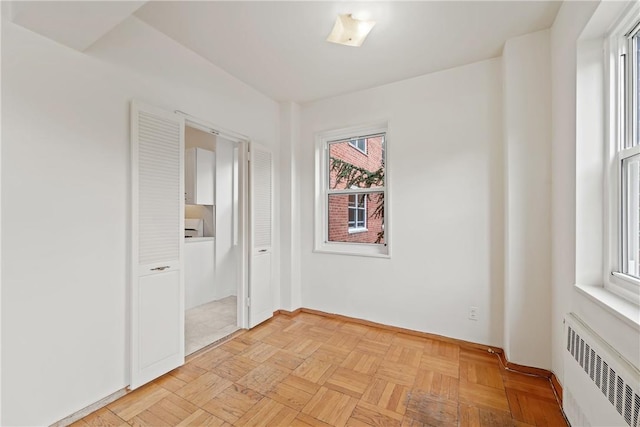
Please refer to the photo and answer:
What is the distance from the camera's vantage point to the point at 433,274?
2676 millimetres

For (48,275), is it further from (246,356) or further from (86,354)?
(246,356)

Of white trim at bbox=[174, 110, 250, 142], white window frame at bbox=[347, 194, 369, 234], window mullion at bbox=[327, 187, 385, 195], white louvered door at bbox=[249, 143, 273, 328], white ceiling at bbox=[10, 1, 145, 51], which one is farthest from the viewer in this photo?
white window frame at bbox=[347, 194, 369, 234]

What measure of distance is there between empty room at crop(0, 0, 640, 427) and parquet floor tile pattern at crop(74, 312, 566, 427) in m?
0.02

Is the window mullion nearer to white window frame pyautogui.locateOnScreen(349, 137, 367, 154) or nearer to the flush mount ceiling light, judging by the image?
white window frame pyautogui.locateOnScreen(349, 137, 367, 154)

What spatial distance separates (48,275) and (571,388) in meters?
2.97

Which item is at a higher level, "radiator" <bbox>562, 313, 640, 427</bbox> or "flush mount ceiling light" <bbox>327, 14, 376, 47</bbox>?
"flush mount ceiling light" <bbox>327, 14, 376, 47</bbox>

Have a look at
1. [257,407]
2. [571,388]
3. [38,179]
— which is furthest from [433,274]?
[38,179]

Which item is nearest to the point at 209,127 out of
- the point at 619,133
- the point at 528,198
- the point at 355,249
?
the point at 355,249

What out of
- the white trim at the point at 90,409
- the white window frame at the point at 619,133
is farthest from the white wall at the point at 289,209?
the white window frame at the point at 619,133

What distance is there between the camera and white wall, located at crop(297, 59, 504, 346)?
96.3 inches

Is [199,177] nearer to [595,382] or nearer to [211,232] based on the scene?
[211,232]

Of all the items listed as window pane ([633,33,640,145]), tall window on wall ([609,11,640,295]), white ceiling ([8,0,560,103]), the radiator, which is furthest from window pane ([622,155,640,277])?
white ceiling ([8,0,560,103])

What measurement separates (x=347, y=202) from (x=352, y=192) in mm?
147

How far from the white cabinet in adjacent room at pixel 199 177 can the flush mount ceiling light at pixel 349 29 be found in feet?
8.78
